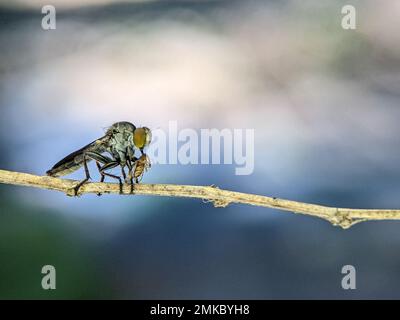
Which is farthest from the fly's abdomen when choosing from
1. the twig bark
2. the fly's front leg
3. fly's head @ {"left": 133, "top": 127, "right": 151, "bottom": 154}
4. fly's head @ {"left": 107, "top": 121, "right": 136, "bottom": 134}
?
the twig bark

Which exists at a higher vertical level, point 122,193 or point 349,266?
point 122,193

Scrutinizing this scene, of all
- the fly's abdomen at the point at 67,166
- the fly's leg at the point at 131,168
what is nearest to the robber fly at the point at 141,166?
the fly's leg at the point at 131,168

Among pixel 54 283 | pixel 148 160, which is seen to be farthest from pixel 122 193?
pixel 54 283

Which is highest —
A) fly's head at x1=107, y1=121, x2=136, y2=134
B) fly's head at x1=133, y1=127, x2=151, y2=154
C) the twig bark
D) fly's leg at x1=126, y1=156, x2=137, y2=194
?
fly's head at x1=107, y1=121, x2=136, y2=134

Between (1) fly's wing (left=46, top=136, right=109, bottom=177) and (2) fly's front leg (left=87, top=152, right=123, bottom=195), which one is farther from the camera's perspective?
(1) fly's wing (left=46, top=136, right=109, bottom=177)

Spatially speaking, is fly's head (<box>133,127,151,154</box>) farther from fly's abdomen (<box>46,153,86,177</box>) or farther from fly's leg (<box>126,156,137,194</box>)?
fly's abdomen (<box>46,153,86,177</box>)

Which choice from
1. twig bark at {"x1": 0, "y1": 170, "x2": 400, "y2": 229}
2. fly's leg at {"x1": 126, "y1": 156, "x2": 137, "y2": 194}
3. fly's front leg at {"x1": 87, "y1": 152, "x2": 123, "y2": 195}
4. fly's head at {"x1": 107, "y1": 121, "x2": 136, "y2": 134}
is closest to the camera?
twig bark at {"x1": 0, "y1": 170, "x2": 400, "y2": 229}

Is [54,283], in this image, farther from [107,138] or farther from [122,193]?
[122,193]

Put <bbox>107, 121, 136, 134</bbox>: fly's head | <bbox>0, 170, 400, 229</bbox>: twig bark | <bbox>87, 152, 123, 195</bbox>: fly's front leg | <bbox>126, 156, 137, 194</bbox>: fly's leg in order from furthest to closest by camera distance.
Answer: <bbox>107, 121, 136, 134</bbox>: fly's head
<bbox>87, 152, 123, 195</bbox>: fly's front leg
<bbox>126, 156, 137, 194</bbox>: fly's leg
<bbox>0, 170, 400, 229</bbox>: twig bark
